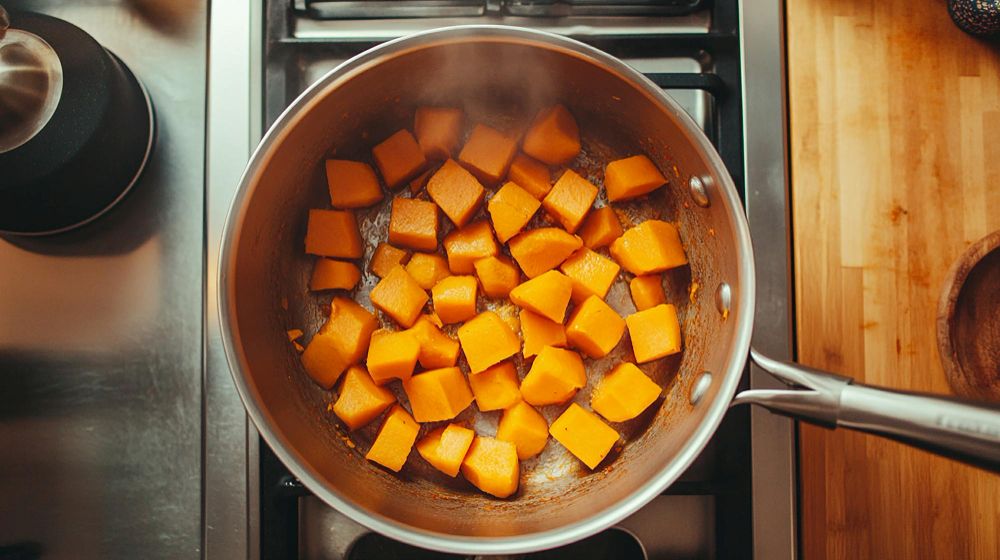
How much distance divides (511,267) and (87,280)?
77 cm

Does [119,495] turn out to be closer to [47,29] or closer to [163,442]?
[163,442]

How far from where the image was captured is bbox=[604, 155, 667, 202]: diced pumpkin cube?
1.15 meters

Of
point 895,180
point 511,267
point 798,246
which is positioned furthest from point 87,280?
point 895,180

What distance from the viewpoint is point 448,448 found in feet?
3.61

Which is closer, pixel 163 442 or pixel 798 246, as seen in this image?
pixel 798 246

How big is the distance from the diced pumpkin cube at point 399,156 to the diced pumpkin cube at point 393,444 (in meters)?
0.43

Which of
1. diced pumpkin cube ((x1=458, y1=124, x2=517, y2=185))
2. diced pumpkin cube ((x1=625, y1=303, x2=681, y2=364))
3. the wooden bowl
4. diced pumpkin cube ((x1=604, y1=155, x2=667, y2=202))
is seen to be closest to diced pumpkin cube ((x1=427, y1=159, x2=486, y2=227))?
diced pumpkin cube ((x1=458, y1=124, x2=517, y2=185))

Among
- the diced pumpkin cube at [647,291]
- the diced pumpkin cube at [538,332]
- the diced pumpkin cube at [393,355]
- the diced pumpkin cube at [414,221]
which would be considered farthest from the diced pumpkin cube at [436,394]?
the diced pumpkin cube at [647,291]

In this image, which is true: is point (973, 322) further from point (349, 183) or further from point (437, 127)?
point (349, 183)

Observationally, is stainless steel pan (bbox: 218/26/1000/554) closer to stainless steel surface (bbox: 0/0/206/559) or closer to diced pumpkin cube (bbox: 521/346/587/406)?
diced pumpkin cube (bbox: 521/346/587/406)

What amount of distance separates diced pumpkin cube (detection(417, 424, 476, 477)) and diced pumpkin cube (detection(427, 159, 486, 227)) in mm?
366

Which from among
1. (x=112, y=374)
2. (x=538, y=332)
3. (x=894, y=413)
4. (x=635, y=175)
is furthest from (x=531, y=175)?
(x=112, y=374)

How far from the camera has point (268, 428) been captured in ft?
3.08

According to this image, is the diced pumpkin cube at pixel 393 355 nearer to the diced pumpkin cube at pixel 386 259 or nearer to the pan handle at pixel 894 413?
the diced pumpkin cube at pixel 386 259
